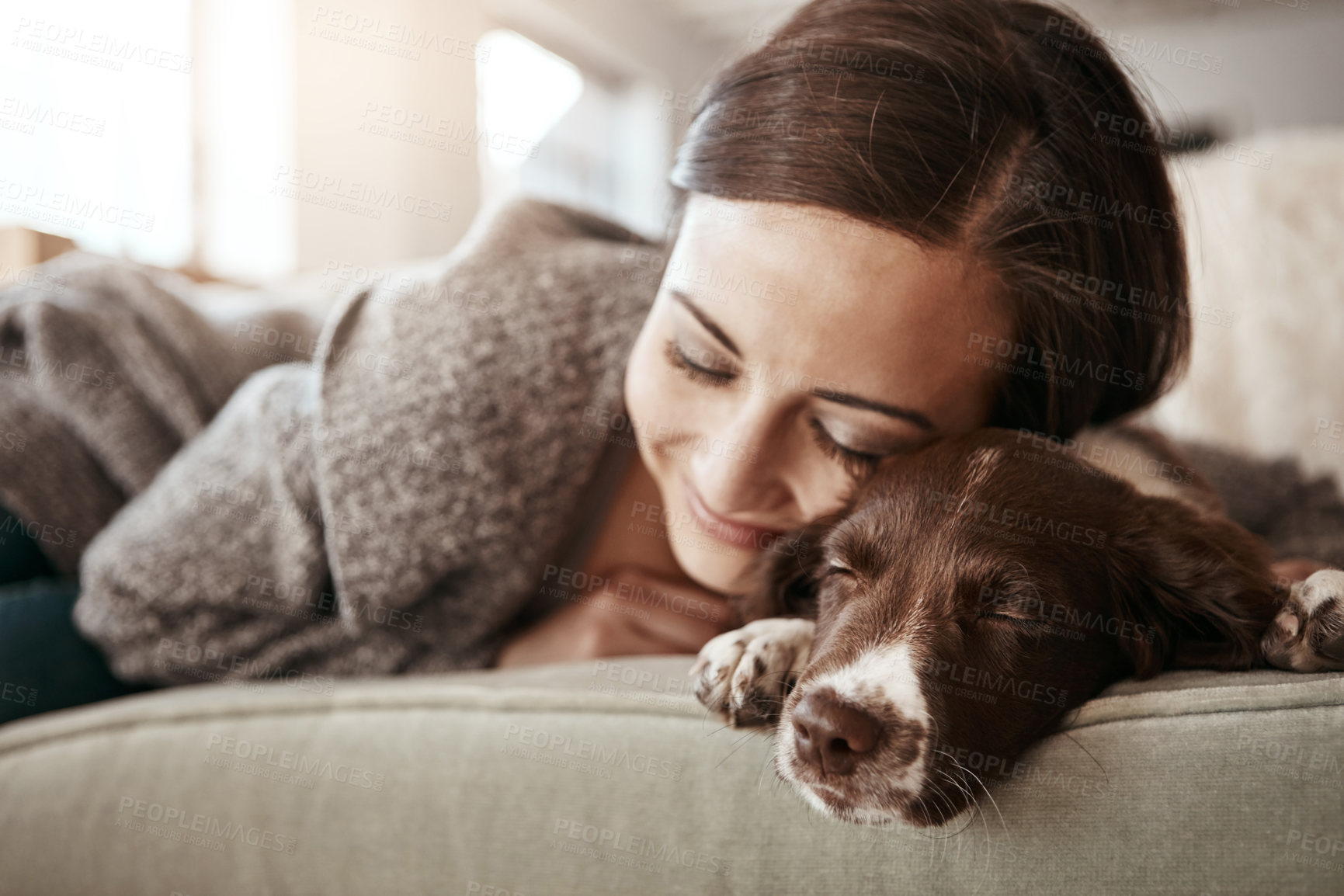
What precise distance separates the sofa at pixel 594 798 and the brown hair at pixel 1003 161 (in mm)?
536

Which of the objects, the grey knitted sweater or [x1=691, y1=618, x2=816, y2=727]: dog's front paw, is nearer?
[x1=691, y1=618, x2=816, y2=727]: dog's front paw

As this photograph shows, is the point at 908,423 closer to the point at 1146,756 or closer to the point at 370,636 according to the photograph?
the point at 1146,756

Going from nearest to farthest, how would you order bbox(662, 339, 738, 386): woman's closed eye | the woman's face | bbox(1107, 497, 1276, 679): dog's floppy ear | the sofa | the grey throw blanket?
the sofa, bbox(1107, 497, 1276, 679): dog's floppy ear, the woman's face, bbox(662, 339, 738, 386): woman's closed eye, the grey throw blanket

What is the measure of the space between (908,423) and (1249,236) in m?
1.86

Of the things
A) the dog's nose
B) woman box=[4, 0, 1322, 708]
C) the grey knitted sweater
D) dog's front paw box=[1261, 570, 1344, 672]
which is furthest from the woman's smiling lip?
dog's front paw box=[1261, 570, 1344, 672]

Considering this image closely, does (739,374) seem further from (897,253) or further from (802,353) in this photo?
(897,253)

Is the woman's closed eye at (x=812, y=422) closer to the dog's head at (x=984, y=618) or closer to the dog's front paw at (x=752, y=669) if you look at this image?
the dog's head at (x=984, y=618)

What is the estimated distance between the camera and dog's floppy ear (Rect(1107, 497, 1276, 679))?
90cm

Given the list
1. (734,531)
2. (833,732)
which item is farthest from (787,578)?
(833,732)

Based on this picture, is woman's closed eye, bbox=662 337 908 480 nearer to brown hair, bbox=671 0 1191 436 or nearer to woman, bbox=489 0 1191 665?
woman, bbox=489 0 1191 665

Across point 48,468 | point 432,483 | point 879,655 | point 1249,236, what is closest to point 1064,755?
point 879,655

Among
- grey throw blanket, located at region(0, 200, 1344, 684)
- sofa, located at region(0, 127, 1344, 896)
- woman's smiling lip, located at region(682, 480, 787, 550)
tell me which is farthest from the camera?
grey throw blanket, located at region(0, 200, 1344, 684)

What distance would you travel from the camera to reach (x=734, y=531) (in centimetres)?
132

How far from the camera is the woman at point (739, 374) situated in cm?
112
